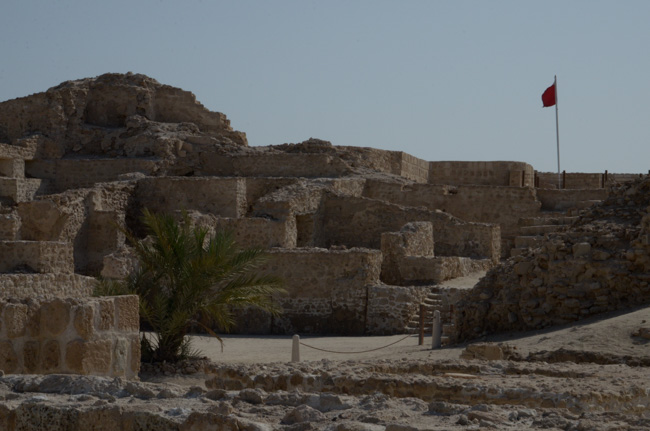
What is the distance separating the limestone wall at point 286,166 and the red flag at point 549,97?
7.77 metres

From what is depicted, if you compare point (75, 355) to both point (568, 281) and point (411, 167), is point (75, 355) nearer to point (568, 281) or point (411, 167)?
point (568, 281)

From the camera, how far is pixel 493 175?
100 ft

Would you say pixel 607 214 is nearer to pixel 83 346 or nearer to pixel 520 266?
pixel 520 266

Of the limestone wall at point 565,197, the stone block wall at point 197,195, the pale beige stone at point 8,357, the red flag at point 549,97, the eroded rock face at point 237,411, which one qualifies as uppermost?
the red flag at point 549,97

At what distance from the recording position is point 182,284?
579 inches

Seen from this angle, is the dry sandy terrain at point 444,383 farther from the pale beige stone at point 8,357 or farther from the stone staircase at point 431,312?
the pale beige stone at point 8,357

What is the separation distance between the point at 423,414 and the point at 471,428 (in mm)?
394

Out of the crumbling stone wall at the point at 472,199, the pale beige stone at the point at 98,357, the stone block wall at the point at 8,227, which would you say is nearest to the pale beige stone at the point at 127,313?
the pale beige stone at the point at 98,357

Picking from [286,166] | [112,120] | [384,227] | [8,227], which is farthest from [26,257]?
[112,120]

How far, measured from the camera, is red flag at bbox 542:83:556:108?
104 feet

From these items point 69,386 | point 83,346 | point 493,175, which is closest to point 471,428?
point 69,386

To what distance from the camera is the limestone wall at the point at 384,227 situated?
23.2 metres

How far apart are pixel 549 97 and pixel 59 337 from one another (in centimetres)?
2643

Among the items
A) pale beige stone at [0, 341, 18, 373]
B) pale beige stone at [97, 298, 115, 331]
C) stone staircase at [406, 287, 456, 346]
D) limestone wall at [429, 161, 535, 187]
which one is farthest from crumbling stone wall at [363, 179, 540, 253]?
pale beige stone at [0, 341, 18, 373]
